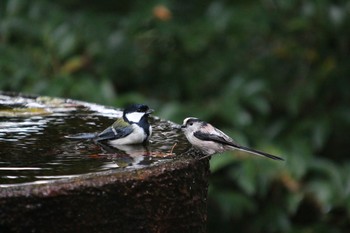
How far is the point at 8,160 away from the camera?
273 centimetres

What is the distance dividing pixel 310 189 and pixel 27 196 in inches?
141

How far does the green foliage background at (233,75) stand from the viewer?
18.2 feet

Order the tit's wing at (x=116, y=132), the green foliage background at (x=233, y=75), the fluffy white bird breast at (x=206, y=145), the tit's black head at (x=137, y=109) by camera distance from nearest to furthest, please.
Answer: the fluffy white bird breast at (x=206, y=145)
the tit's wing at (x=116, y=132)
the tit's black head at (x=137, y=109)
the green foliage background at (x=233, y=75)

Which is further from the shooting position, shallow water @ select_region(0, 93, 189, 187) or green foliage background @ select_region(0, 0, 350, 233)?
green foliage background @ select_region(0, 0, 350, 233)

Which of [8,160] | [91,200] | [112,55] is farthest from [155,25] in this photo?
[91,200]

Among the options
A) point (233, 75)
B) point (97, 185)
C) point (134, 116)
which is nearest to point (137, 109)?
point (134, 116)

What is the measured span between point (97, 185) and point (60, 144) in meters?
0.77

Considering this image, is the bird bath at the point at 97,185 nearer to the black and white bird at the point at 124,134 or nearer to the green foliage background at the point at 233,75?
the black and white bird at the point at 124,134

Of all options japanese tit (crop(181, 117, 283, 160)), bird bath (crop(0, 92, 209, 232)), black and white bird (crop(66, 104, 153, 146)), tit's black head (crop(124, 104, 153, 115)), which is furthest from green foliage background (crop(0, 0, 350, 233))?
bird bath (crop(0, 92, 209, 232))

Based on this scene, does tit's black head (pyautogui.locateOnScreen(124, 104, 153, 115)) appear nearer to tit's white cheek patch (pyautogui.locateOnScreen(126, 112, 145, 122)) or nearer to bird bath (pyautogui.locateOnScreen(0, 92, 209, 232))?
tit's white cheek patch (pyautogui.locateOnScreen(126, 112, 145, 122))

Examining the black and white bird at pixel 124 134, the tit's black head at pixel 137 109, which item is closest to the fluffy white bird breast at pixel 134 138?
the black and white bird at pixel 124 134

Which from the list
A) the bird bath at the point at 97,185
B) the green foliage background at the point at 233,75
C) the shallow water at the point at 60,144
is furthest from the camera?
the green foliage background at the point at 233,75

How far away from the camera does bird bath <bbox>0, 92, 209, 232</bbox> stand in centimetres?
226

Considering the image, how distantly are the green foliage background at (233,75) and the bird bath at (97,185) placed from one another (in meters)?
2.26
